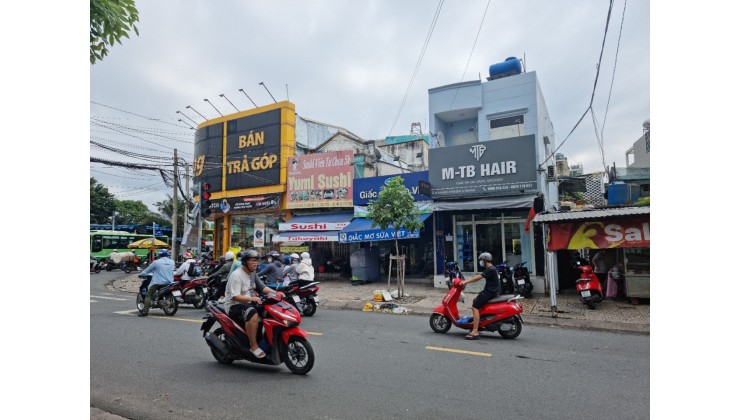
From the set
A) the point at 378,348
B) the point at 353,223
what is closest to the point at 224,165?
the point at 353,223

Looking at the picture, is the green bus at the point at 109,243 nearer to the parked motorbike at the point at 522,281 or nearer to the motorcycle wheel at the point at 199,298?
the motorcycle wheel at the point at 199,298

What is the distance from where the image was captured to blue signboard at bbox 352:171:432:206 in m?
17.0

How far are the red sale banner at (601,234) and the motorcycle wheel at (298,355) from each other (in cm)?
783

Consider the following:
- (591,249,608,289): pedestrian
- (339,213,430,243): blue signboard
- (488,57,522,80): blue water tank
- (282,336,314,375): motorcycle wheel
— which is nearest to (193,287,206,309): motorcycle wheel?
(339,213,430,243): blue signboard

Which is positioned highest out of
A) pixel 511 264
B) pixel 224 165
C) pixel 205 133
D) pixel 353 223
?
pixel 205 133

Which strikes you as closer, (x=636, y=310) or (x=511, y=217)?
(x=636, y=310)

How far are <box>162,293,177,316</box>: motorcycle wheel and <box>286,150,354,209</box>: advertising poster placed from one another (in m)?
9.26

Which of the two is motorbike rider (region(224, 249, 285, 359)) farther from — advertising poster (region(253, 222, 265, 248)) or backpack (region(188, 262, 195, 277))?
advertising poster (region(253, 222, 265, 248))

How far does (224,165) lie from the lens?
2406 centimetres

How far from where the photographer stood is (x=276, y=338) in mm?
5586

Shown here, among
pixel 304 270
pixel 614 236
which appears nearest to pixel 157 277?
pixel 304 270

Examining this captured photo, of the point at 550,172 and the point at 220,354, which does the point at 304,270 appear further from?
the point at 550,172

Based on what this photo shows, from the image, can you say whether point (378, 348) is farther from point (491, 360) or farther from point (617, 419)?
point (617, 419)

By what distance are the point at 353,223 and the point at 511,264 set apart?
20.9 ft
